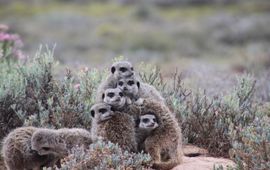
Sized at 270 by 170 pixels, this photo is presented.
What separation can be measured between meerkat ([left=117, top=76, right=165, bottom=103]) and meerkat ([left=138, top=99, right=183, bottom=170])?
0.25m

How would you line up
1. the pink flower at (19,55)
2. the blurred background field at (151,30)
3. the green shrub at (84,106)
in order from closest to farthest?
the green shrub at (84,106), the pink flower at (19,55), the blurred background field at (151,30)

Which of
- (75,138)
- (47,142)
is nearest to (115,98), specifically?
(75,138)

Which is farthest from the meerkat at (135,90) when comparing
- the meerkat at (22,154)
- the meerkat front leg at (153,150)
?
the meerkat at (22,154)

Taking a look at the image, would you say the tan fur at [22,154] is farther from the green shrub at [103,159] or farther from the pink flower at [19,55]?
the pink flower at [19,55]

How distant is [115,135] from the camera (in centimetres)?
729

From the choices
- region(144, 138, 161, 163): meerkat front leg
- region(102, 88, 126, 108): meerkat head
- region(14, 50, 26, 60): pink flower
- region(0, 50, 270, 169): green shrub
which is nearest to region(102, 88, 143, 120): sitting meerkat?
region(102, 88, 126, 108): meerkat head

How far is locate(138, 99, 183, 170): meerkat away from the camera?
24.2 ft

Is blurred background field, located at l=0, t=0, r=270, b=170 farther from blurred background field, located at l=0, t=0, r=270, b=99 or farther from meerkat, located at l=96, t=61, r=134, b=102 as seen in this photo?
meerkat, located at l=96, t=61, r=134, b=102

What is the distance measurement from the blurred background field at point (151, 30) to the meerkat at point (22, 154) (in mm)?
14672

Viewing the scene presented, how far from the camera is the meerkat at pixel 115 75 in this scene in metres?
8.09

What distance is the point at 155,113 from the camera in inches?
298

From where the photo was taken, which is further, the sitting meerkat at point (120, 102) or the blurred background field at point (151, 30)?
the blurred background field at point (151, 30)

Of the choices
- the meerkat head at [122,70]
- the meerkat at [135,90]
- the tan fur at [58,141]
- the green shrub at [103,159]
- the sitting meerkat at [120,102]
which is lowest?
the green shrub at [103,159]

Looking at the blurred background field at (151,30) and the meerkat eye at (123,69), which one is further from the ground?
the blurred background field at (151,30)
